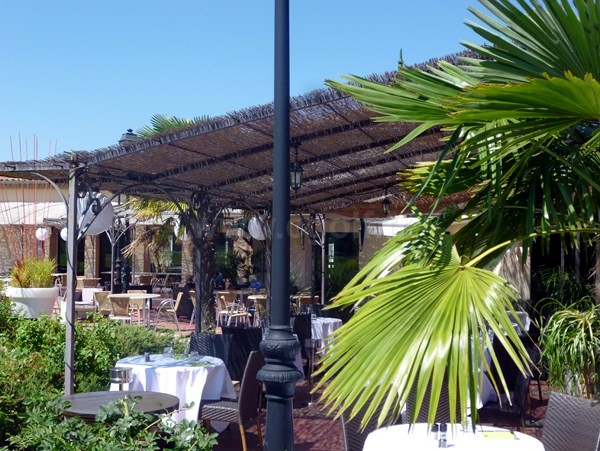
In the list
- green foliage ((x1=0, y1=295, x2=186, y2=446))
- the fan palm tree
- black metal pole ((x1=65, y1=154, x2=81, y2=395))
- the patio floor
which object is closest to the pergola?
black metal pole ((x1=65, y1=154, x2=81, y2=395))

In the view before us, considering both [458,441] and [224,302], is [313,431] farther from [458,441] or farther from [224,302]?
[224,302]

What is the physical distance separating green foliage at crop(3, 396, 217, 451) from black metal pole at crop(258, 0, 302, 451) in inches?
33.0

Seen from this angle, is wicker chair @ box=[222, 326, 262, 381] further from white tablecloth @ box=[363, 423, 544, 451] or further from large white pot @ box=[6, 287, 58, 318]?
large white pot @ box=[6, 287, 58, 318]

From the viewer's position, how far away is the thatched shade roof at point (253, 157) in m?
7.11

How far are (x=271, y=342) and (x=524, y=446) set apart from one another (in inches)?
56.1

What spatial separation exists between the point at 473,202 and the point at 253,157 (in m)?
5.42

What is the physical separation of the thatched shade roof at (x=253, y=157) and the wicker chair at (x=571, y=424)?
293 centimetres

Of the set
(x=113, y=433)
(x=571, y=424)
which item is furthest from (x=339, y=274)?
(x=113, y=433)

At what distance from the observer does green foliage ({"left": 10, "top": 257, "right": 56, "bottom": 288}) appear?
1284 centimetres

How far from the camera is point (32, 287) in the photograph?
12.8 m

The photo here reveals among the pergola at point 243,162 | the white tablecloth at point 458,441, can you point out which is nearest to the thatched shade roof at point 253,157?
the pergola at point 243,162

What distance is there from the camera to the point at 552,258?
11062mm

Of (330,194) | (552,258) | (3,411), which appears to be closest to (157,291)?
(330,194)

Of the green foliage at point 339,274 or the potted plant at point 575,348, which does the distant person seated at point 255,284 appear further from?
the potted plant at point 575,348
